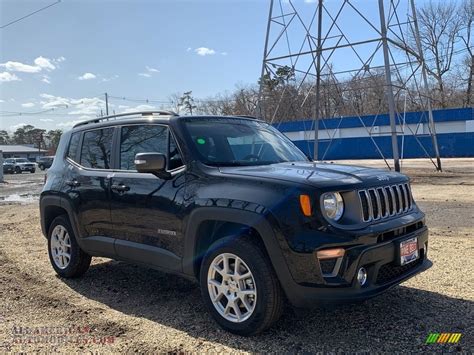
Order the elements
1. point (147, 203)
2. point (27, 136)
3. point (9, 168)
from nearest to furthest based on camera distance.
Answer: point (147, 203), point (9, 168), point (27, 136)

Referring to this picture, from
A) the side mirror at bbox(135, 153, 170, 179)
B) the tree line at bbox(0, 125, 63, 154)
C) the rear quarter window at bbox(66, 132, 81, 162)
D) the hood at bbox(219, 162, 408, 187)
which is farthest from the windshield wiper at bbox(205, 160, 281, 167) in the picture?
the tree line at bbox(0, 125, 63, 154)

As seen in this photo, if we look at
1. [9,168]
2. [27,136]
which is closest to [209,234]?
[9,168]

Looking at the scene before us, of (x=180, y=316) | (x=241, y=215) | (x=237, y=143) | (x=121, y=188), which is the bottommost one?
(x=180, y=316)

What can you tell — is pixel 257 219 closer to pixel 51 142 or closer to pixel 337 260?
pixel 337 260

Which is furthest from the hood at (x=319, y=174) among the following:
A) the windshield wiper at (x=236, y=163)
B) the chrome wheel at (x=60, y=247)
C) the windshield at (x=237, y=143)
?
the chrome wheel at (x=60, y=247)

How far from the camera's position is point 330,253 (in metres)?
3.40

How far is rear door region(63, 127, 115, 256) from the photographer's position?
16.5 feet

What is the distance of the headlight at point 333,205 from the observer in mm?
3510

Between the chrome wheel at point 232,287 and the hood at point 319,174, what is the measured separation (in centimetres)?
74

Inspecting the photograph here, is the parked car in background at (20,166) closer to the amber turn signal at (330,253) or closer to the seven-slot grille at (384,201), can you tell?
the seven-slot grille at (384,201)

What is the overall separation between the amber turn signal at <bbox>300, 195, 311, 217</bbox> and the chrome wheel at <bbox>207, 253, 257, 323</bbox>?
68cm

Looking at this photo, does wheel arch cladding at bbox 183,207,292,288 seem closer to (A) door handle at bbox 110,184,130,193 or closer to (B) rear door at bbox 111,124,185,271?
(B) rear door at bbox 111,124,185,271

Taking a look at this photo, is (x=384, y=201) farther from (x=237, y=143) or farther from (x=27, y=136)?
(x=27, y=136)

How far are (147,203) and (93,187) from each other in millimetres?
1004
